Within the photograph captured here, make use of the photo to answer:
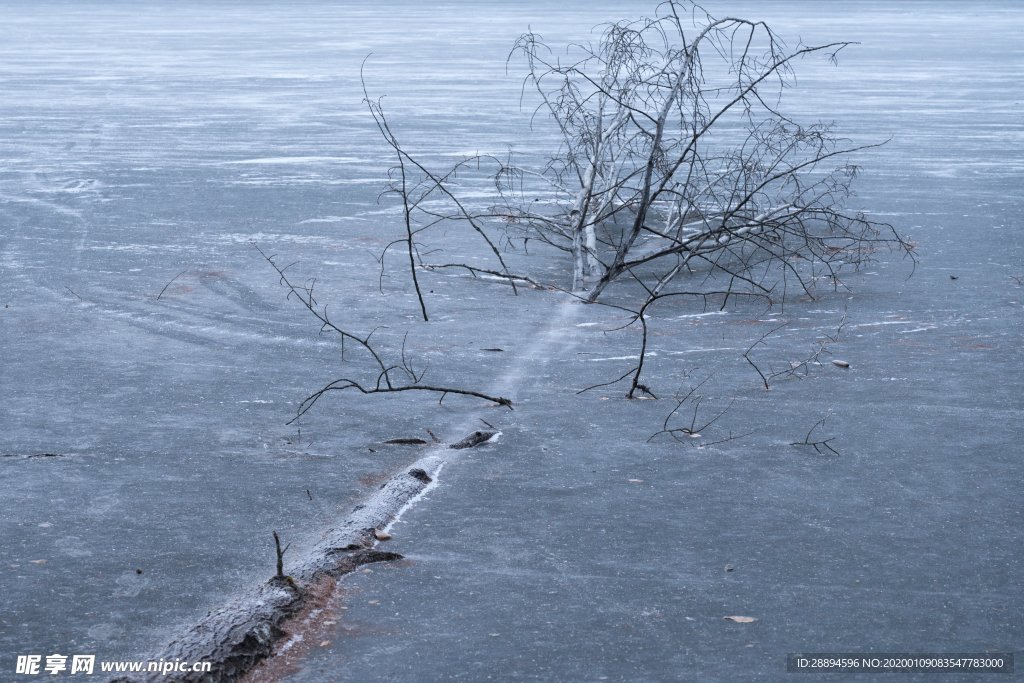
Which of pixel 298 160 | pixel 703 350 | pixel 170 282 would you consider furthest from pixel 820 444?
pixel 298 160

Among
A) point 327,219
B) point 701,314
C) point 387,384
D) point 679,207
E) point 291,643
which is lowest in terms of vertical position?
point 327,219

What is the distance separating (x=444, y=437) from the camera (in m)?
6.59

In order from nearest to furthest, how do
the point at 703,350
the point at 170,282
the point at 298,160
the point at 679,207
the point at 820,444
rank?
the point at 820,444 → the point at 703,350 → the point at 170,282 → the point at 679,207 → the point at 298,160

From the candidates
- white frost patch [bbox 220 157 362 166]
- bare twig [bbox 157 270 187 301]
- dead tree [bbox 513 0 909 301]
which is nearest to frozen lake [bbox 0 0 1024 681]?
bare twig [bbox 157 270 187 301]

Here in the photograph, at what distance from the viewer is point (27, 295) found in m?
9.44

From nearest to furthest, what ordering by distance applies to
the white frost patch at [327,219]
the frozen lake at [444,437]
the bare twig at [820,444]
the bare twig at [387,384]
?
the frozen lake at [444,437], the bare twig at [820,444], the bare twig at [387,384], the white frost patch at [327,219]

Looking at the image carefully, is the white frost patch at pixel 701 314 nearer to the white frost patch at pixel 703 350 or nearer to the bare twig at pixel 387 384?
the white frost patch at pixel 703 350

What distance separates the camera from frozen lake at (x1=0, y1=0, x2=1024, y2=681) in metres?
4.62

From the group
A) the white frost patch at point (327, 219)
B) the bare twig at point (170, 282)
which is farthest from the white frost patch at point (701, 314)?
the white frost patch at point (327, 219)

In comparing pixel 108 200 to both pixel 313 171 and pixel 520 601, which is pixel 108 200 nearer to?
pixel 313 171

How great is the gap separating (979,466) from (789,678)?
2341 millimetres

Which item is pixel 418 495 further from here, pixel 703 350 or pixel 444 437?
pixel 703 350

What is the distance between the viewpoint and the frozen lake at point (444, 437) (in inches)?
182

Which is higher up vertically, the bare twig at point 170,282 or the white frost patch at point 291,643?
the white frost patch at point 291,643
